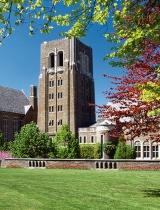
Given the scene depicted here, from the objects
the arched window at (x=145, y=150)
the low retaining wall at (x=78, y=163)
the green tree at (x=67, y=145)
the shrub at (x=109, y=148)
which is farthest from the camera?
the shrub at (x=109, y=148)

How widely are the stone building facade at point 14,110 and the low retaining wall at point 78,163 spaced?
1597 inches

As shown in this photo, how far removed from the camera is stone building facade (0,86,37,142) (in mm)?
66438

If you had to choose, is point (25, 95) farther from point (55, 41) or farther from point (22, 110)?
point (55, 41)

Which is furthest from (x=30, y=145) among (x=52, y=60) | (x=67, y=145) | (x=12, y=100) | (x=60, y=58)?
(x=52, y=60)

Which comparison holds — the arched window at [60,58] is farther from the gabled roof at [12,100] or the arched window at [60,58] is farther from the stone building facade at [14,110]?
the gabled roof at [12,100]

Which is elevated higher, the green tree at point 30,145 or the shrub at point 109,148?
the green tree at point 30,145

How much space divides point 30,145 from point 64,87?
34.6 meters

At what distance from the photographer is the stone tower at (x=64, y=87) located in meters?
66.0

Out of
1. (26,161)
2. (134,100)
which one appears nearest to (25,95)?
(26,161)

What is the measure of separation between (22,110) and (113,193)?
6225 centimetres

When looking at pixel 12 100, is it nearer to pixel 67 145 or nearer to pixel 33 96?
pixel 33 96

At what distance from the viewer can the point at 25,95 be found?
78.4m

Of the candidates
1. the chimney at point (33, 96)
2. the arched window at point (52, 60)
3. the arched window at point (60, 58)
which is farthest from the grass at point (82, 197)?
the arched window at point (52, 60)

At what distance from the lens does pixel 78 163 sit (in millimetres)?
22984
